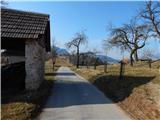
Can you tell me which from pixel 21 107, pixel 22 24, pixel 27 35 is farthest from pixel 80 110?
pixel 22 24

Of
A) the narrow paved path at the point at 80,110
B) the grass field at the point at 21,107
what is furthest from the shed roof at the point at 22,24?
the narrow paved path at the point at 80,110

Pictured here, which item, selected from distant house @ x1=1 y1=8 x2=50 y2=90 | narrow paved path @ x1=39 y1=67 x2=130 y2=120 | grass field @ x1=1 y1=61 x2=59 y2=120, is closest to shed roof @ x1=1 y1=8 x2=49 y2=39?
distant house @ x1=1 y1=8 x2=50 y2=90

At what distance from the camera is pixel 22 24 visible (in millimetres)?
19328

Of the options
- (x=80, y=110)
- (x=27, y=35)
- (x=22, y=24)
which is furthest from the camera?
(x=22, y=24)

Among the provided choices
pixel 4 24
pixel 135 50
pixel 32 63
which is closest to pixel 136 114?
pixel 32 63

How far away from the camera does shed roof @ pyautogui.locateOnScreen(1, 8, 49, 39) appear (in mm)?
18062

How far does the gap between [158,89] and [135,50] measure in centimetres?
4731

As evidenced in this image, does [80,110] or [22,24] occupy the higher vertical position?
[22,24]

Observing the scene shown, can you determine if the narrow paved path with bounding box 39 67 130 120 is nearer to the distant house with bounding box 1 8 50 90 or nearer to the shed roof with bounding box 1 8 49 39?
the distant house with bounding box 1 8 50 90

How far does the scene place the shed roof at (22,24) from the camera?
18062mm

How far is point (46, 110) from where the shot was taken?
42.1 feet

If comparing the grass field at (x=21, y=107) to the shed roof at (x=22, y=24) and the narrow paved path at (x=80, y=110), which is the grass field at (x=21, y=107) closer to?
the narrow paved path at (x=80, y=110)

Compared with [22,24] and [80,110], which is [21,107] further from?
[22,24]

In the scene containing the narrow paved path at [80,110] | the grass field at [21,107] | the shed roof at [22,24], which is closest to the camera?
the grass field at [21,107]
